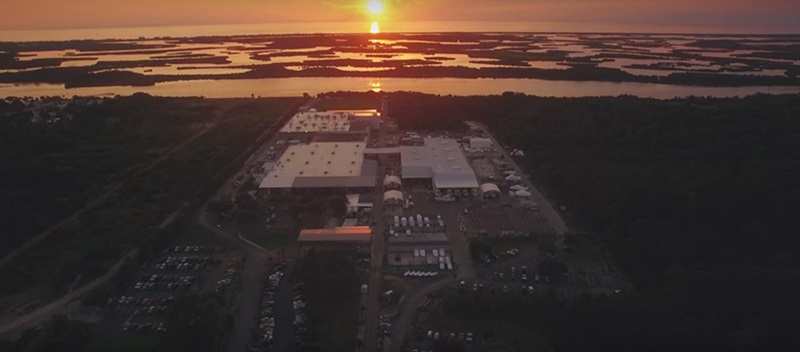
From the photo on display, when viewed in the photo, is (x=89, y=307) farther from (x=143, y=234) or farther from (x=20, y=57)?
(x=20, y=57)

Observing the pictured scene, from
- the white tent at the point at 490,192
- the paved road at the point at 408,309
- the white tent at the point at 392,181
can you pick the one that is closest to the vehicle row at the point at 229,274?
the paved road at the point at 408,309

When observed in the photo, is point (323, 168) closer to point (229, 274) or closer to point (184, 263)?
point (184, 263)

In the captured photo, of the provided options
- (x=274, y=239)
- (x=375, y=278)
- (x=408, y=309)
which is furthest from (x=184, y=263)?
(x=408, y=309)

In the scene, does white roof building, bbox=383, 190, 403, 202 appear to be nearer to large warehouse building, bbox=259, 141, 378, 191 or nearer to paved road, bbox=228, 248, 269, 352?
large warehouse building, bbox=259, 141, 378, 191

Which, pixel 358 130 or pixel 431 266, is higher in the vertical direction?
pixel 358 130

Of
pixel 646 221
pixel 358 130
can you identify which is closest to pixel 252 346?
pixel 646 221

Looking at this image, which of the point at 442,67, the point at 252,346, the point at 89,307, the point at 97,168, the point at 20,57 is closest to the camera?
the point at 252,346

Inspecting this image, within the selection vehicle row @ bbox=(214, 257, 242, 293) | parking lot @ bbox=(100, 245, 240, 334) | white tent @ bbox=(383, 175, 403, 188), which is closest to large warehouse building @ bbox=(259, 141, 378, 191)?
white tent @ bbox=(383, 175, 403, 188)

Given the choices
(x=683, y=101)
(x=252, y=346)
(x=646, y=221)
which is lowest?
(x=252, y=346)
